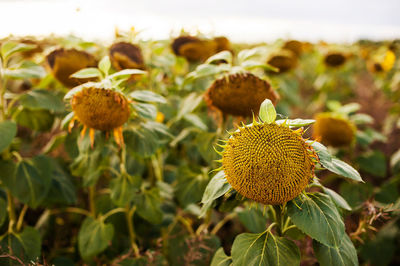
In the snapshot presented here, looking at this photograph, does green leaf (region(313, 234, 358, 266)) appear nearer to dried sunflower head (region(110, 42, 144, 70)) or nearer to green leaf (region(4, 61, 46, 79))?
dried sunflower head (region(110, 42, 144, 70))

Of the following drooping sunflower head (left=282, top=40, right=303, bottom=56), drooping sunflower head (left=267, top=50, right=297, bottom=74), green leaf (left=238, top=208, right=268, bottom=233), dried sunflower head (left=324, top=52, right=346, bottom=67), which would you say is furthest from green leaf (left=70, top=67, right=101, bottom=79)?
dried sunflower head (left=324, top=52, right=346, bottom=67)

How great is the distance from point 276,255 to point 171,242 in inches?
40.4

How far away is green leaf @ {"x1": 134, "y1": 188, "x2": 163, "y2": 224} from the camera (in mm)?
1572

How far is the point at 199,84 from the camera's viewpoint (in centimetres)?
179

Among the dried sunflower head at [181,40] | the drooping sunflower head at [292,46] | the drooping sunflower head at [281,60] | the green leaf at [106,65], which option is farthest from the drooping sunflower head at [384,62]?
the green leaf at [106,65]

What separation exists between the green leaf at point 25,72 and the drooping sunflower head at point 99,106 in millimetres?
422

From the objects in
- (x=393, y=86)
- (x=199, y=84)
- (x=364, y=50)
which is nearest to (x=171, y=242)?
(x=199, y=84)

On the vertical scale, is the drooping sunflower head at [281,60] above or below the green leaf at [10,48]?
below

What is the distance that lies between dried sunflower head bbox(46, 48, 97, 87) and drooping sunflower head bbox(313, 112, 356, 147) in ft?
4.68

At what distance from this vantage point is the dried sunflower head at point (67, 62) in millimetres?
1675

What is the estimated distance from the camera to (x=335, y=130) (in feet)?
6.73

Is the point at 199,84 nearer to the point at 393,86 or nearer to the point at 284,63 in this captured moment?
the point at 284,63

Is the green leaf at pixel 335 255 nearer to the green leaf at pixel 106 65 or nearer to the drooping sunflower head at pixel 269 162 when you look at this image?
the drooping sunflower head at pixel 269 162

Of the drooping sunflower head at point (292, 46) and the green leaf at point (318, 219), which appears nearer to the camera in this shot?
the green leaf at point (318, 219)
